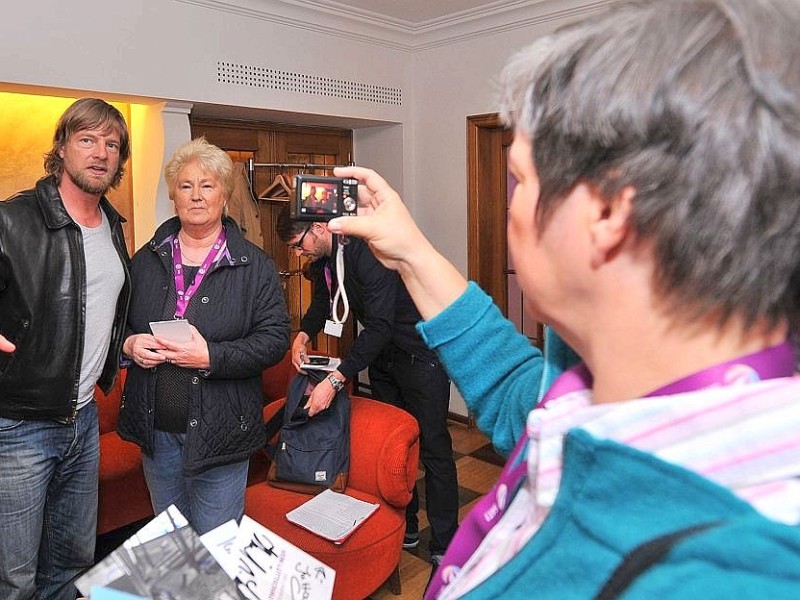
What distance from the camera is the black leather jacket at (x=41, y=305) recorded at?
6.21 ft

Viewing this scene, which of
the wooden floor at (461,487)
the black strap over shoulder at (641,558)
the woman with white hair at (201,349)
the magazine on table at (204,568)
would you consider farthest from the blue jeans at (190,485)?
the black strap over shoulder at (641,558)

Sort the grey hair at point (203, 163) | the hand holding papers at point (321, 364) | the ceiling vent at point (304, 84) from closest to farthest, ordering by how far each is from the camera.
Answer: the grey hair at point (203, 163)
the hand holding papers at point (321, 364)
the ceiling vent at point (304, 84)

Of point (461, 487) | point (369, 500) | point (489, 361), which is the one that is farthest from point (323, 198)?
point (461, 487)

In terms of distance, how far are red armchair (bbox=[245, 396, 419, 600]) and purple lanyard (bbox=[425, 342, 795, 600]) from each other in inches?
63.3

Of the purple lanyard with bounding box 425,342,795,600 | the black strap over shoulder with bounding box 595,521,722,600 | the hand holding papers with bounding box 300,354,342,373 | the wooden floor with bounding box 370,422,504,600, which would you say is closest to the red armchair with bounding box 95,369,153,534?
the hand holding papers with bounding box 300,354,342,373

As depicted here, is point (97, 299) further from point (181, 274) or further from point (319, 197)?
point (319, 197)

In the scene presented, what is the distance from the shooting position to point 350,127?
4.69 m

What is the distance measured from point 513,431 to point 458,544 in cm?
22

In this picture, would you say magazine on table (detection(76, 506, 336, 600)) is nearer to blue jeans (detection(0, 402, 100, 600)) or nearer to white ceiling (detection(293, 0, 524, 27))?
blue jeans (detection(0, 402, 100, 600))

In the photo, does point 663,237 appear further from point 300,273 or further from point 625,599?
point 300,273

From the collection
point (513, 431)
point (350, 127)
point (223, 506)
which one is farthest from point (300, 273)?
point (513, 431)

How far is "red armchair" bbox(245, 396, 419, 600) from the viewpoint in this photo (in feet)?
7.43

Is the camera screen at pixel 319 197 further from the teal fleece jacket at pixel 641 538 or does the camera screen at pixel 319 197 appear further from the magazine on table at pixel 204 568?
the teal fleece jacket at pixel 641 538

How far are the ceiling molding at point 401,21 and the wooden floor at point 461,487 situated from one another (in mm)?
2584
